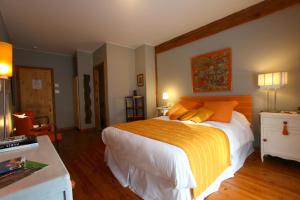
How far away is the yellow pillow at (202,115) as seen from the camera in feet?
8.20

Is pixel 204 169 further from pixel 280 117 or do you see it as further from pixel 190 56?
pixel 190 56

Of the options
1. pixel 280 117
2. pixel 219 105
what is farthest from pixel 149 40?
pixel 280 117

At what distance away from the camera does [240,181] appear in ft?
6.20

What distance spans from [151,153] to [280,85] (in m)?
2.20

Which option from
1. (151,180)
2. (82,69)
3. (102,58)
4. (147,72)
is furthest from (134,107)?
(151,180)

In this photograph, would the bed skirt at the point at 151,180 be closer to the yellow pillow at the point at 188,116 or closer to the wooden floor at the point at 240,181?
the wooden floor at the point at 240,181

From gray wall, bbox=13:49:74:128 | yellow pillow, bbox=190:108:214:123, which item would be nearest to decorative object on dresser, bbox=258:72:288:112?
yellow pillow, bbox=190:108:214:123

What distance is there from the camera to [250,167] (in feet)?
7.27

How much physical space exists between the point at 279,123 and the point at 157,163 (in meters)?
1.93

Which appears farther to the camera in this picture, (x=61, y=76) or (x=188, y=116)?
(x=61, y=76)

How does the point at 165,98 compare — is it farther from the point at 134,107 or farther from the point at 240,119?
the point at 240,119

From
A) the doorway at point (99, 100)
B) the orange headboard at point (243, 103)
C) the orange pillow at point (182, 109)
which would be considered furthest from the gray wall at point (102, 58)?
the orange headboard at point (243, 103)

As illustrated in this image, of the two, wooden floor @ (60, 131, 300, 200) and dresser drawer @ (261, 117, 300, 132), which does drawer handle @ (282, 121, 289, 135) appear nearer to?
dresser drawer @ (261, 117, 300, 132)

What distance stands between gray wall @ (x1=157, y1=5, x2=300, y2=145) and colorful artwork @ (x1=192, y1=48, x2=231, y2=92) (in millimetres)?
106
